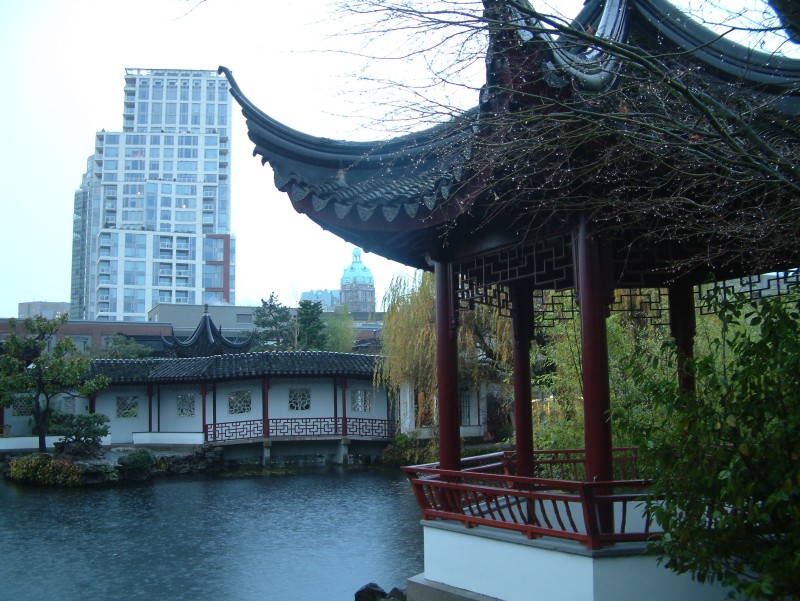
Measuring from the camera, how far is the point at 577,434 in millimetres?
9211

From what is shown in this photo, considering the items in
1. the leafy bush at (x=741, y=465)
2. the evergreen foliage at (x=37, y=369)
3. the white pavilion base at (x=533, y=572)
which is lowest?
the white pavilion base at (x=533, y=572)

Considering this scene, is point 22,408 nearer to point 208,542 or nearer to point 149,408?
point 149,408

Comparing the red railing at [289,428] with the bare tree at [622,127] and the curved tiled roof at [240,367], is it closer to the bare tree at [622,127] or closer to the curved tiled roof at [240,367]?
the curved tiled roof at [240,367]

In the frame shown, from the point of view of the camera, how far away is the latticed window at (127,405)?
959 inches

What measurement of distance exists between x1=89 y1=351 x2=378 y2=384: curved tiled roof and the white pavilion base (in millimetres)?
17131

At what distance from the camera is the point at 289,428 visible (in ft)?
72.3

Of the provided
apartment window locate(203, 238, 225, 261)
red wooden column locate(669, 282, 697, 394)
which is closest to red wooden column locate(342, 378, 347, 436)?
red wooden column locate(669, 282, 697, 394)

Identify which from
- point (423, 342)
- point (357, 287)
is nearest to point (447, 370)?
point (423, 342)

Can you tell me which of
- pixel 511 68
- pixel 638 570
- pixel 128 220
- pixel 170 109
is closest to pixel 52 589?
pixel 638 570

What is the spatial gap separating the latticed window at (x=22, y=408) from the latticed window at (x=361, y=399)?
8.84m

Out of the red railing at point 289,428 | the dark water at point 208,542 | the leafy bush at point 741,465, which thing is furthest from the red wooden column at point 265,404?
the leafy bush at point 741,465

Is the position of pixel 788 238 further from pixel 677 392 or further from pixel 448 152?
pixel 448 152

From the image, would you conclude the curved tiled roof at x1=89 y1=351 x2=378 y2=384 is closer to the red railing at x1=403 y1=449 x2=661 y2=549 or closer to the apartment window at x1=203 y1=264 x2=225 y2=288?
the red railing at x1=403 y1=449 x2=661 y2=549

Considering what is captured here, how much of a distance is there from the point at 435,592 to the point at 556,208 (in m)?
2.36
